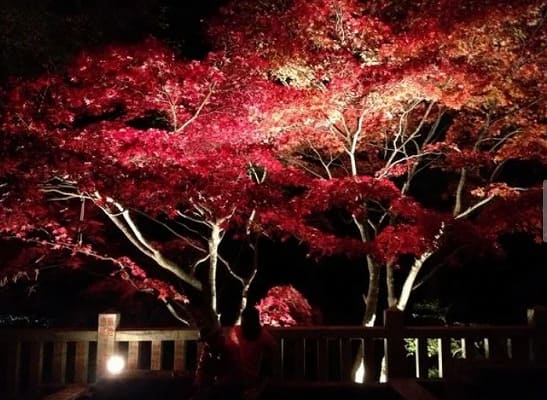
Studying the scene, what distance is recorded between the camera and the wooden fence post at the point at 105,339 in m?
7.27

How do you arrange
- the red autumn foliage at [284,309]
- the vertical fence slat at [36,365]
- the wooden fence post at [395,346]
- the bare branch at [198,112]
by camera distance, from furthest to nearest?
the red autumn foliage at [284,309] → the bare branch at [198,112] → the vertical fence slat at [36,365] → the wooden fence post at [395,346]

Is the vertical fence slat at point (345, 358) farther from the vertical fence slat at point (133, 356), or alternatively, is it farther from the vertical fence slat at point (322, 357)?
the vertical fence slat at point (133, 356)

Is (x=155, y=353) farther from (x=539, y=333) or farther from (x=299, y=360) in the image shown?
(x=539, y=333)

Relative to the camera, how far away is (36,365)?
7312 millimetres

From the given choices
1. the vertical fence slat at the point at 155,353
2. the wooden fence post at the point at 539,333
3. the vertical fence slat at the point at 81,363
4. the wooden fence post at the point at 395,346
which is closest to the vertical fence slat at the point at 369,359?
the wooden fence post at the point at 395,346

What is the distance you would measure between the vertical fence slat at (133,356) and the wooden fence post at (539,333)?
16.0 ft

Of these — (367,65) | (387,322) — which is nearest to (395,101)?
(367,65)

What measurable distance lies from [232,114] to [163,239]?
5431mm

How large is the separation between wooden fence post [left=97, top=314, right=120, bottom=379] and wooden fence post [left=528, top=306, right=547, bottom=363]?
5.18 meters

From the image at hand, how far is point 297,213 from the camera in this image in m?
8.52

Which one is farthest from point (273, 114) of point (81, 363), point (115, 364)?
point (81, 363)

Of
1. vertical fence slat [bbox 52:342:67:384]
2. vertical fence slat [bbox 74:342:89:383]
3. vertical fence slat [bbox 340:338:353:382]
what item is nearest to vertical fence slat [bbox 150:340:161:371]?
vertical fence slat [bbox 74:342:89:383]

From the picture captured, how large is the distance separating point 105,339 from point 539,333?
17.6ft

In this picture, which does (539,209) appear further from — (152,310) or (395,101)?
(152,310)
